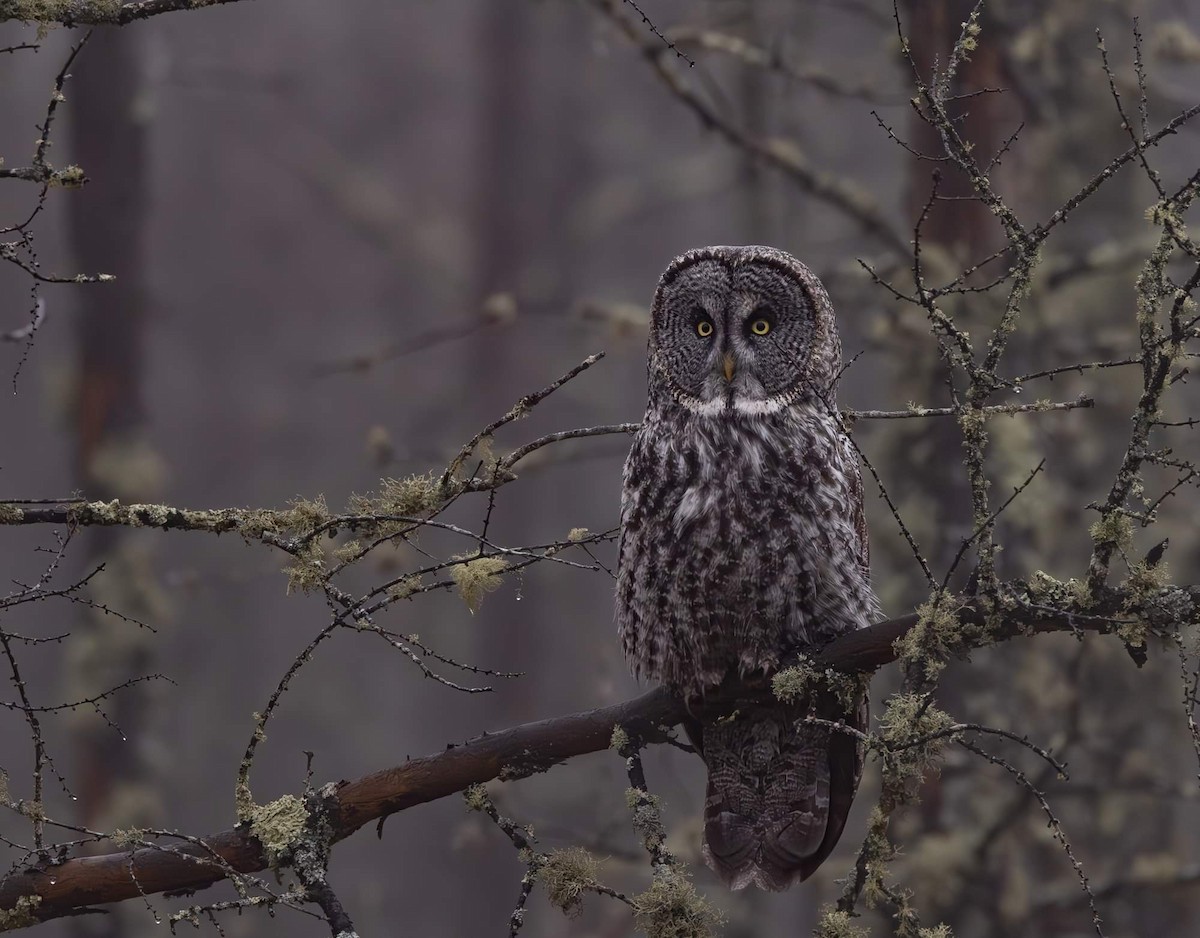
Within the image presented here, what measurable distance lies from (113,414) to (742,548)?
174 inches

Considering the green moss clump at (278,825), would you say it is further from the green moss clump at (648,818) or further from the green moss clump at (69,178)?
the green moss clump at (69,178)

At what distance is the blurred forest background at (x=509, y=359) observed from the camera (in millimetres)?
5645

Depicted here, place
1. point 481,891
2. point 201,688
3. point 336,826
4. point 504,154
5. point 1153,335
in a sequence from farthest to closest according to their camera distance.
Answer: point 201,688 → point 504,154 → point 481,891 → point 336,826 → point 1153,335

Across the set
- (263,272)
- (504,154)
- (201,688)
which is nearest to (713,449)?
(504,154)

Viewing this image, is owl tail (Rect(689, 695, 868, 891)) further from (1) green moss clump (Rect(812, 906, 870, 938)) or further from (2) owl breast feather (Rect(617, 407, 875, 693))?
(1) green moss clump (Rect(812, 906, 870, 938))

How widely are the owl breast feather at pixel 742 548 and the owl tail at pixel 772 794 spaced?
26 centimetres

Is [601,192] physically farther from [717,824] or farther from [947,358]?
[947,358]

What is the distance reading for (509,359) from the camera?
37.4ft

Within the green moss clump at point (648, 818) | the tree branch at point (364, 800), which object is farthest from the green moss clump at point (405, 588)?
the green moss clump at point (648, 818)

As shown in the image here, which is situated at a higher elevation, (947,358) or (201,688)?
(201,688)

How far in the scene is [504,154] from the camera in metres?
11.9

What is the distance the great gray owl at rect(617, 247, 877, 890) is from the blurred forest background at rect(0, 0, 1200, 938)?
0.39m

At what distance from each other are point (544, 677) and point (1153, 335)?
9.03 metres

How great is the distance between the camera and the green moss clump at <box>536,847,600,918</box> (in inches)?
108
